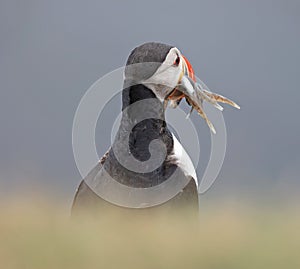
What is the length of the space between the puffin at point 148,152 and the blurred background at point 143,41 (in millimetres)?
19984

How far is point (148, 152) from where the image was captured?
6.75 m

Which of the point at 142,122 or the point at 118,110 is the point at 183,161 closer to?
the point at 142,122

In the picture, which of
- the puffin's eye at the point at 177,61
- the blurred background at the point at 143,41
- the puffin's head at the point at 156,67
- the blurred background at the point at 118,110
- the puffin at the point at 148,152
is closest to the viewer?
the blurred background at the point at 118,110

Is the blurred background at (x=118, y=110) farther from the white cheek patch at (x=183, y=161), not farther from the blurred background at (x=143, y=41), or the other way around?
the white cheek patch at (x=183, y=161)

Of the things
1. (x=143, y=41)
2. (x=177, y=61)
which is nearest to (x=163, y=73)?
(x=177, y=61)

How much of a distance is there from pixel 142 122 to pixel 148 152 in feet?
0.92

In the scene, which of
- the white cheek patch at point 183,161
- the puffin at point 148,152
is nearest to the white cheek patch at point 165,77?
the puffin at point 148,152

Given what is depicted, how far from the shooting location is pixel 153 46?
702 centimetres

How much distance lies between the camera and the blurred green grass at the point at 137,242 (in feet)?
10.8

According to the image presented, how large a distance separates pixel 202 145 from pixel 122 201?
22.6 meters

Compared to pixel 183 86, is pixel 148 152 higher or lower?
lower

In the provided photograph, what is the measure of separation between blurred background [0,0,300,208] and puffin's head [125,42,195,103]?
20.0m
